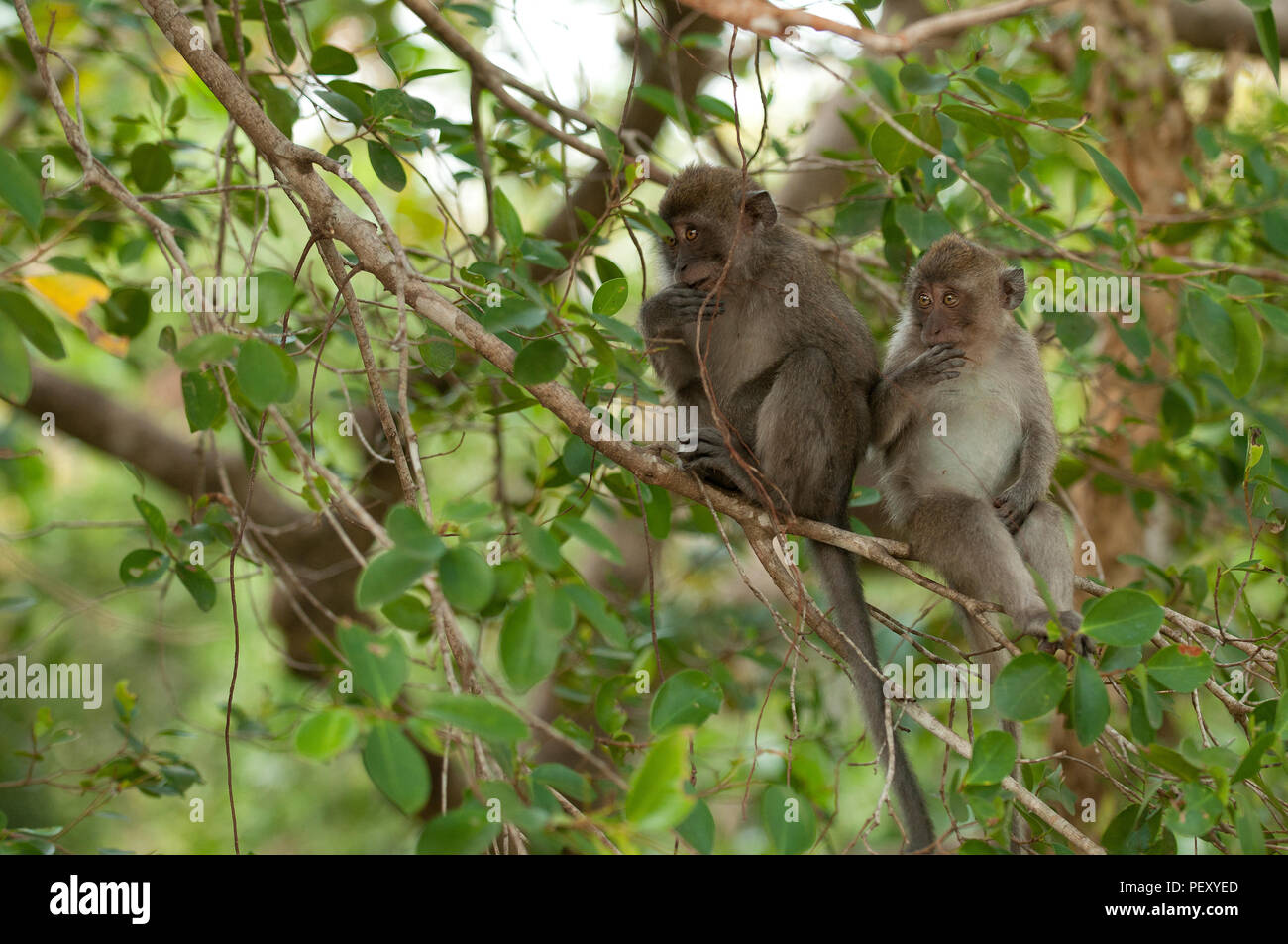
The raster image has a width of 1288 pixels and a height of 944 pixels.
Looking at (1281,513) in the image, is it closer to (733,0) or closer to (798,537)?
(798,537)

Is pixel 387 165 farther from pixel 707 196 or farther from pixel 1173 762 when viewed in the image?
pixel 1173 762

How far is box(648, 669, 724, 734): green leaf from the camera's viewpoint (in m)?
2.47

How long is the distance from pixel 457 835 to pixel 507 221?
1.84 meters

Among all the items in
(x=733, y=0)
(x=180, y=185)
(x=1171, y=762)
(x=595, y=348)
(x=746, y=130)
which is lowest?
(x=1171, y=762)

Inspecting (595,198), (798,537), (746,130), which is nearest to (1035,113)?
(798,537)

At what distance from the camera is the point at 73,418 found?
725 centimetres

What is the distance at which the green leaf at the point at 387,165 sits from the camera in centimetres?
389

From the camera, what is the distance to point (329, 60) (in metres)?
4.08

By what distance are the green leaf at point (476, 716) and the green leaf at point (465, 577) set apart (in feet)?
0.55

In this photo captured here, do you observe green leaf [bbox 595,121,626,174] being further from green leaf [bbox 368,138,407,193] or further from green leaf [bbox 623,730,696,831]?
green leaf [bbox 623,730,696,831]

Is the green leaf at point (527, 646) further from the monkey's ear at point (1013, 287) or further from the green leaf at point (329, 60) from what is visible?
the monkey's ear at point (1013, 287)

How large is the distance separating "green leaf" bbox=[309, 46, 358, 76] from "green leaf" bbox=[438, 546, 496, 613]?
2.76m

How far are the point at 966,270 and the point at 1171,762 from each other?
228 cm

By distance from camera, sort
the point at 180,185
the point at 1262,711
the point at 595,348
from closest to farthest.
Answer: the point at 595,348 → the point at 1262,711 → the point at 180,185
